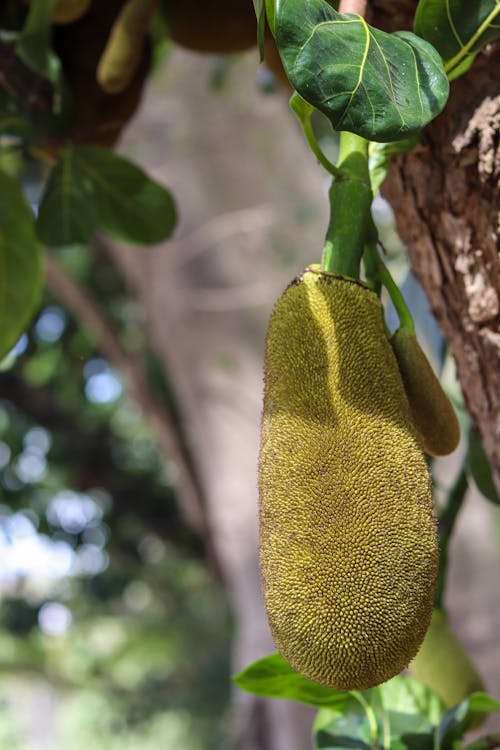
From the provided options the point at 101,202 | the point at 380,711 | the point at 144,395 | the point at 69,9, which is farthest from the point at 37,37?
the point at 144,395

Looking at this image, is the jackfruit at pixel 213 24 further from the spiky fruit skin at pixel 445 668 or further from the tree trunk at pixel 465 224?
the spiky fruit skin at pixel 445 668

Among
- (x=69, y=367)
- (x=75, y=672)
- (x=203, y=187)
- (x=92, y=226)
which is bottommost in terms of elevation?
(x=75, y=672)

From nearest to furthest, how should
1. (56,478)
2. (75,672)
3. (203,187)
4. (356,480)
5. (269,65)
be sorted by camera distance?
(356,480) → (269,65) → (203,187) → (56,478) → (75,672)

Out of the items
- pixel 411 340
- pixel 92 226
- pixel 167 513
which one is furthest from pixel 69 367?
pixel 411 340

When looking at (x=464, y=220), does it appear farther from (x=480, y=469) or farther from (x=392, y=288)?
(x=480, y=469)

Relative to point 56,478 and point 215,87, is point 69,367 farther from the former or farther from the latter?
point 215,87

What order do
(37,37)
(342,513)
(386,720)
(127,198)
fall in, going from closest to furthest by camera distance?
(342,513) → (386,720) → (37,37) → (127,198)

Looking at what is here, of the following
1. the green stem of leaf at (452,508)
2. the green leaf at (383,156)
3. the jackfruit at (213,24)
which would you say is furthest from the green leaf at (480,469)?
the jackfruit at (213,24)
